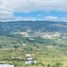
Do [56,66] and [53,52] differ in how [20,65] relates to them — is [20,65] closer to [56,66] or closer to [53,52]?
[56,66]

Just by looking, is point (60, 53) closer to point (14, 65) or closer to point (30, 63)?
point (30, 63)

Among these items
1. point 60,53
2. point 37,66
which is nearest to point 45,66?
point 37,66

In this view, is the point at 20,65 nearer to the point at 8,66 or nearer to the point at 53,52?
the point at 8,66

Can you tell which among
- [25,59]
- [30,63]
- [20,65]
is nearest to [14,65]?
[20,65]

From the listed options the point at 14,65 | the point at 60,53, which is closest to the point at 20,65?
the point at 14,65

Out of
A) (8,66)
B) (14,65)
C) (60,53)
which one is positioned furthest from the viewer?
(60,53)

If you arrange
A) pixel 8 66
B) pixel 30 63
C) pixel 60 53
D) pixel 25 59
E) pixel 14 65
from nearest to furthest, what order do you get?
pixel 8 66 < pixel 14 65 < pixel 30 63 < pixel 25 59 < pixel 60 53

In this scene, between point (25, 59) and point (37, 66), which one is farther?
point (25, 59)

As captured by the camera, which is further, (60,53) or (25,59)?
(60,53)
